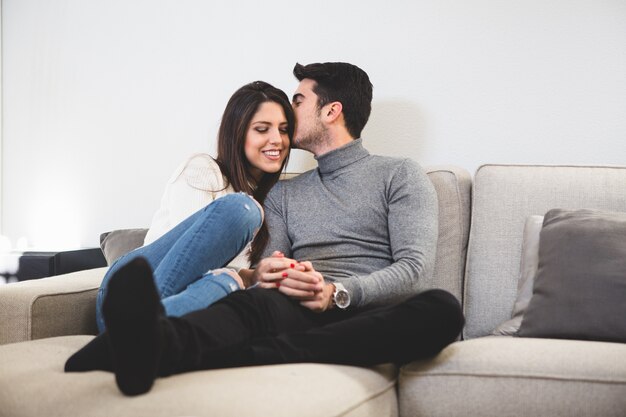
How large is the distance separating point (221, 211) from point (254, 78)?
1241mm

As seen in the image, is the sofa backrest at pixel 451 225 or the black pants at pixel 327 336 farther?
the sofa backrest at pixel 451 225

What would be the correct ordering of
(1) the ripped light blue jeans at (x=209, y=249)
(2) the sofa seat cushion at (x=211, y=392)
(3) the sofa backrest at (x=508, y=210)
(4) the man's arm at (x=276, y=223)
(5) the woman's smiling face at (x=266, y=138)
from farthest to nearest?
1. (5) the woman's smiling face at (x=266, y=138)
2. (4) the man's arm at (x=276, y=223)
3. (3) the sofa backrest at (x=508, y=210)
4. (1) the ripped light blue jeans at (x=209, y=249)
5. (2) the sofa seat cushion at (x=211, y=392)

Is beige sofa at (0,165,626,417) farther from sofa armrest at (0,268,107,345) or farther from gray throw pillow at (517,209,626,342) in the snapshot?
gray throw pillow at (517,209,626,342)

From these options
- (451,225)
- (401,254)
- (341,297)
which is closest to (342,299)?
(341,297)

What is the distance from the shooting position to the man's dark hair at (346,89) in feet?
7.40

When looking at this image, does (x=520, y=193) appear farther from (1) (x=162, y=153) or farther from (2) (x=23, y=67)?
(2) (x=23, y=67)

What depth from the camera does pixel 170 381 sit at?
1.26m

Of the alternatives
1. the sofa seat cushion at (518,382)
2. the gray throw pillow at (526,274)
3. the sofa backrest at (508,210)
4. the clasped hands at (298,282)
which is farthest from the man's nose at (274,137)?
the sofa seat cushion at (518,382)

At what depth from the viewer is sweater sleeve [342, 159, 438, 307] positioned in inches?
72.6

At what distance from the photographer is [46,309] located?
1836mm

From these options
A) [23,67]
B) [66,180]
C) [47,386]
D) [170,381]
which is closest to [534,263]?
[170,381]

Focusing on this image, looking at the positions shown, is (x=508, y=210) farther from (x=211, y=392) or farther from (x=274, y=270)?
(x=211, y=392)

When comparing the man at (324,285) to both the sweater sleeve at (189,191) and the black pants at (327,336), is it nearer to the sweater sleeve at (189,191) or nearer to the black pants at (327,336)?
the black pants at (327,336)

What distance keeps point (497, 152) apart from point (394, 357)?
43.7 inches
